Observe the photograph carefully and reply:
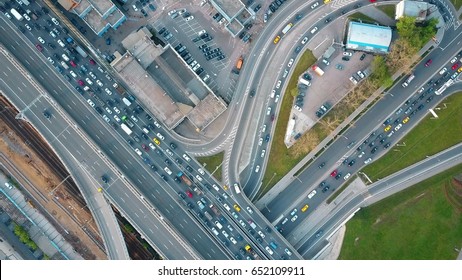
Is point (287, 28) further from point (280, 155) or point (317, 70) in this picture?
point (280, 155)

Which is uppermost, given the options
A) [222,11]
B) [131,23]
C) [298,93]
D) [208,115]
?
[131,23]

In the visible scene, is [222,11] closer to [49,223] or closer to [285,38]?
[285,38]

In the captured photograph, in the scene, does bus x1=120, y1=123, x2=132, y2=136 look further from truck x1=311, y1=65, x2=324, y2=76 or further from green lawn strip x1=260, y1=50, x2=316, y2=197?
truck x1=311, y1=65, x2=324, y2=76

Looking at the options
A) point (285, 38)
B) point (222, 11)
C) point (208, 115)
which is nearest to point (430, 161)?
point (285, 38)

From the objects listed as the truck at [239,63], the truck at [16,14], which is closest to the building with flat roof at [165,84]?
the truck at [239,63]

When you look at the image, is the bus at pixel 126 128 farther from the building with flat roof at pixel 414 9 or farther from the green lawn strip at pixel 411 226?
the building with flat roof at pixel 414 9

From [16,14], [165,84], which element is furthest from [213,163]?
[16,14]

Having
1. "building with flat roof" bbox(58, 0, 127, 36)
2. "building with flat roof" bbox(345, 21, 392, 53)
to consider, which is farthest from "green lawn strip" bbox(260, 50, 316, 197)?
"building with flat roof" bbox(58, 0, 127, 36)

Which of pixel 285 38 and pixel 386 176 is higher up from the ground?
pixel 285 38
